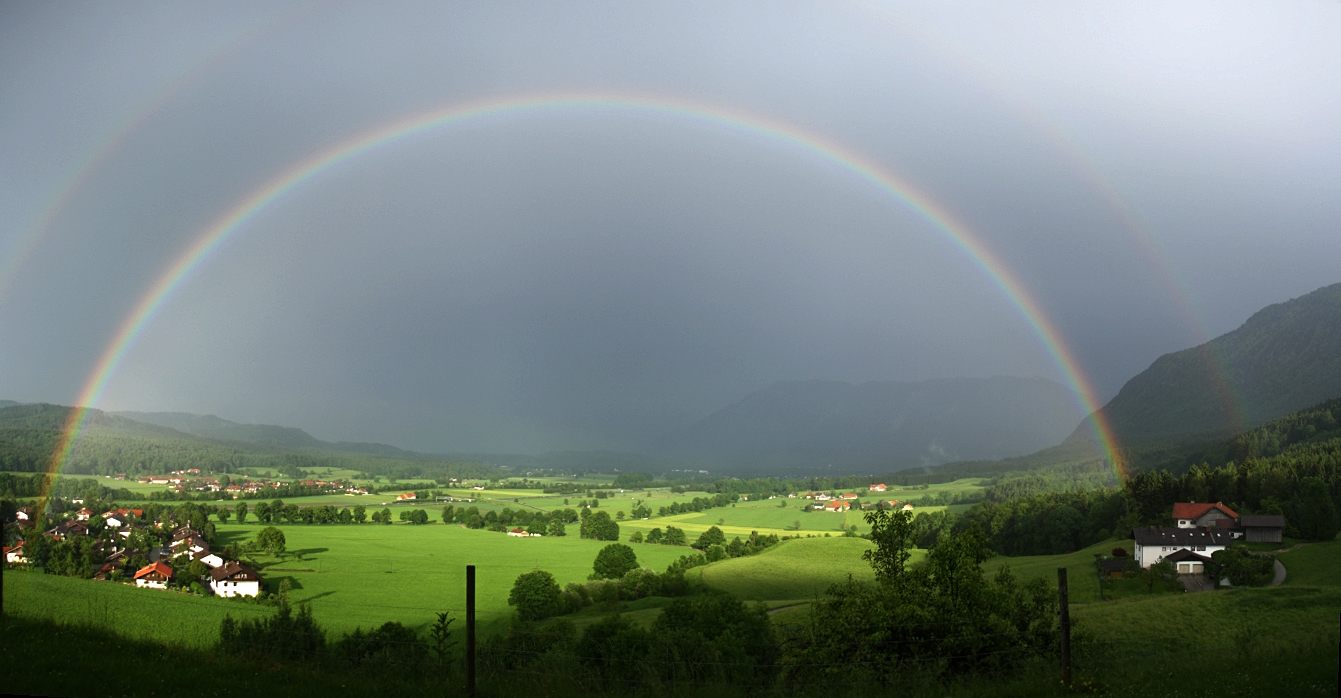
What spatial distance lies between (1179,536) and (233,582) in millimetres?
73749

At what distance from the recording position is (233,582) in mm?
50188

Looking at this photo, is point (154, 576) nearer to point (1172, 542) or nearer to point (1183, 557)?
point (1183, 557)

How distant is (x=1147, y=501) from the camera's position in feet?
235

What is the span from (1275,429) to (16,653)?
522 feet

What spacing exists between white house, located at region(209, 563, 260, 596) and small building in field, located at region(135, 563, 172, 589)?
2681 millimetres

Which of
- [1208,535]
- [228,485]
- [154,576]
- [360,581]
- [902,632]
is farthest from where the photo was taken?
[228,485]

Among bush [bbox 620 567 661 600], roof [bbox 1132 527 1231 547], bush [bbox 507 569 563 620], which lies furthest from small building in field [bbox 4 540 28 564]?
roof [bbox 1132 527 1231 547]

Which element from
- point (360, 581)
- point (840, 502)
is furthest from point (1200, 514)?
point (360, 581)

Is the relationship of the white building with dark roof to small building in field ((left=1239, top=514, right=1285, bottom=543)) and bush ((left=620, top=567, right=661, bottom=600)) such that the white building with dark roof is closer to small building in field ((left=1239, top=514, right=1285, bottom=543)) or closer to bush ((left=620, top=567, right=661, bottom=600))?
small building in field ((left=1239, top=514, right=1285, bottom=543))

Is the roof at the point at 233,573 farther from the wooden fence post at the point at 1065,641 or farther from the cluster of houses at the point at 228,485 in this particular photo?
the cluster of houses at the point at 228,485

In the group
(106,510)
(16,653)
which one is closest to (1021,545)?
(16,653)

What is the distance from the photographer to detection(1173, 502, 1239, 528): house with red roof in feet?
204

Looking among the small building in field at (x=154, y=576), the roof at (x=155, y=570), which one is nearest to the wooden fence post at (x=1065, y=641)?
the small building in field at (x=154, y=576)

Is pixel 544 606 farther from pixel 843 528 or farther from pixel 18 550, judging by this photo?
pixel 843 528
